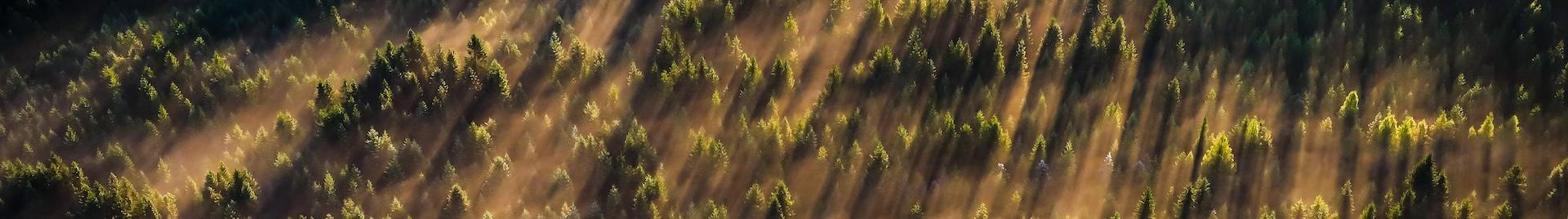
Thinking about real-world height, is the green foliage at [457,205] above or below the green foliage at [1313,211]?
above

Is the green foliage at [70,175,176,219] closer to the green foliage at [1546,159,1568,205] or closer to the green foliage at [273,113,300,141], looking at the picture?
the green foliage at [273,113,300,141]

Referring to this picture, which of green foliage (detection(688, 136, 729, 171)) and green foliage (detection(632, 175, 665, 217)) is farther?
green foliage (detection(688, 136, 729, 171))

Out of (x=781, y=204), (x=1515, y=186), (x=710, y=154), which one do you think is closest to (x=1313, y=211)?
(x=1515, y=186)

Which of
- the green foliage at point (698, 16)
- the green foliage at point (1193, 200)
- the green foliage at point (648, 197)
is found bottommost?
the green foliage at point (1193, 200)

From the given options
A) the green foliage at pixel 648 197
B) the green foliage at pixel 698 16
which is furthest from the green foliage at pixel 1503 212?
the green foliage at pixel 698 16

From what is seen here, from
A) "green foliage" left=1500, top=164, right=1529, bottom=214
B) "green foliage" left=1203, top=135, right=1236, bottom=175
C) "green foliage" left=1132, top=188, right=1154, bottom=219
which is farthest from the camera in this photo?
"green foliage" left=1203, top=135, right=1236, bottom=175

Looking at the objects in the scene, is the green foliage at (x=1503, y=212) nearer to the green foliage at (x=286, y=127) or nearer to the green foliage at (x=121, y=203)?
the green foliage at (x=286, y=127)

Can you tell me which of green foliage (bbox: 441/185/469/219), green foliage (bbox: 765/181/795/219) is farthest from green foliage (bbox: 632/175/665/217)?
green foliage (bbox: 441/185/469/219)

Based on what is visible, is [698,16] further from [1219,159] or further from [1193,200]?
[1193,200]

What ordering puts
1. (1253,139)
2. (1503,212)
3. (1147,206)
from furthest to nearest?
(1253,139) < (1147,206) < (1503,212)
